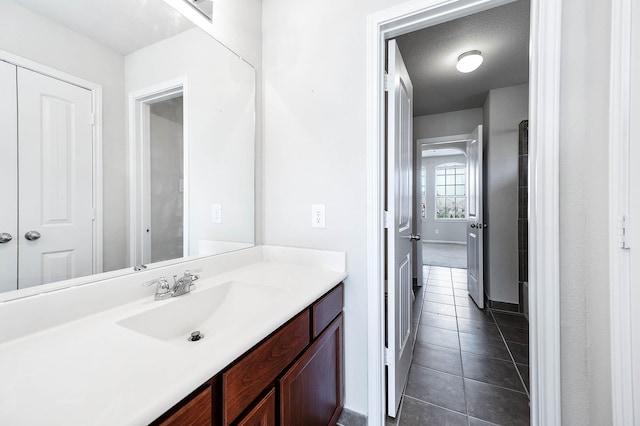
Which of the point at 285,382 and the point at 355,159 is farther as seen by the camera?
the point at 355,159

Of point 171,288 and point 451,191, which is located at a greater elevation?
point 451,191

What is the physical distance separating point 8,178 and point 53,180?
87mm

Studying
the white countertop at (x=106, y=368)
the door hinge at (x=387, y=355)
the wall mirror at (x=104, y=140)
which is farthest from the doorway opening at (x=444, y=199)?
the white countertop at (x=106, y=368)

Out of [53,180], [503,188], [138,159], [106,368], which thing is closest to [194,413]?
[106,368]

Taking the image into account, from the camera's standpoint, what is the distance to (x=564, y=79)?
38.0 inches

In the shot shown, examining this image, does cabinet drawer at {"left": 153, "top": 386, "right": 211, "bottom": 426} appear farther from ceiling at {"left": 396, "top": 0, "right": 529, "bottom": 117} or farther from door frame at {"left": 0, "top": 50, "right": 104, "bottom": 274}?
ceiling at {"left": 396, "top": 0, "right": 529, "bottom": 117}

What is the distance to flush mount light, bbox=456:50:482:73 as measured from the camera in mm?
2225

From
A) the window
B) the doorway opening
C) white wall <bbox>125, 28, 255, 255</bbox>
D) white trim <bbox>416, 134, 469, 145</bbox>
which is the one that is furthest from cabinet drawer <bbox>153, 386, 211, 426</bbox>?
the window

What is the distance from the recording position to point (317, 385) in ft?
3.42

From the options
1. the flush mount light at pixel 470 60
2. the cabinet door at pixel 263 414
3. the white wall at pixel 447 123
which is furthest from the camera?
the white wall at pixel 447 123

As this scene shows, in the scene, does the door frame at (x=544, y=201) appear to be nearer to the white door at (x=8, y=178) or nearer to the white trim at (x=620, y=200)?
the white trim at (x=620, y=200)

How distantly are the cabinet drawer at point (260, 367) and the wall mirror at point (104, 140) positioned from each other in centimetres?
60

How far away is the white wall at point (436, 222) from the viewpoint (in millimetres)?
7465

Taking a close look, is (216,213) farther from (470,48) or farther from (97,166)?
(470,48)
